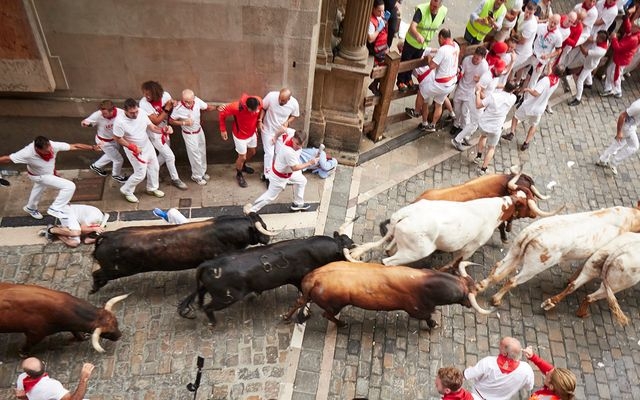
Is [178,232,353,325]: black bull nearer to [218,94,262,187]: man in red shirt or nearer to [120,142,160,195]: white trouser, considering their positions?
[120,142,160,195]: white trouser

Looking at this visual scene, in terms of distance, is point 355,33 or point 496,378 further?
point 355,33

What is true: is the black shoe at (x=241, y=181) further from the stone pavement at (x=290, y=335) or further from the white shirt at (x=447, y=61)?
the white shirt at (x=447, y=61)

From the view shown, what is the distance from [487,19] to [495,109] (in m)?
2.68

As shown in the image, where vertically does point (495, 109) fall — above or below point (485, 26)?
below

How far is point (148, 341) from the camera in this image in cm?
664

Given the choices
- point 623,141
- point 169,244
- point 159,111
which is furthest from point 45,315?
point 623,141

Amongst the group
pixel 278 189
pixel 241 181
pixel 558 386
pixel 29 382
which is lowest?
pixel 241 181

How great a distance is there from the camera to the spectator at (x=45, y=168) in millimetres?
7047

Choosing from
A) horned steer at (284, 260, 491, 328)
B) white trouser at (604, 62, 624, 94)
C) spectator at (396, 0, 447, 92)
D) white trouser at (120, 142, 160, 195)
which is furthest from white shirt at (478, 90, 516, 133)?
white trouser at (120, 142, 160, 195)

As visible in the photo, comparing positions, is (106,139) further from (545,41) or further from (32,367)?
(545,41)

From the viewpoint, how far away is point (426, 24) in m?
10.3

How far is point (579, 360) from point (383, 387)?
291cm

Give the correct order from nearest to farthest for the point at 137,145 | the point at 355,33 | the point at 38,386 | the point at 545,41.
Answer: the point at 38,386 < the point at 137,145 < the point at 355,33 < the point at 545,41

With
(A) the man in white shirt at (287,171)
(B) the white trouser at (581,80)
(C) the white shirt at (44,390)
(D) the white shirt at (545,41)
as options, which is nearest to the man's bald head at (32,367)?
(C) the white shirt at (44,390)
